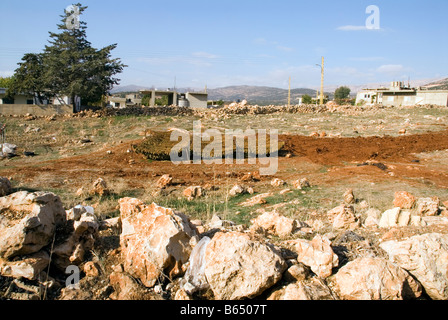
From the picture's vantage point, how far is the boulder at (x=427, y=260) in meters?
2.75

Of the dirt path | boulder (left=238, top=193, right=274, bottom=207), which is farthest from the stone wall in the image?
boulder (left=238, top=193, right=274, bottom=207)

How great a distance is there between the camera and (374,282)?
8.64ft

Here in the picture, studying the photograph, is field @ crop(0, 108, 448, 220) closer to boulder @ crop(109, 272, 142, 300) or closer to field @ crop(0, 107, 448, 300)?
field @ crop(0, 107, 448, 300)

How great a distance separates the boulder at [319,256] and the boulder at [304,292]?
126 millimetres

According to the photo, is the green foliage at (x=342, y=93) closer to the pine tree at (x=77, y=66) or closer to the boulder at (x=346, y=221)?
the pine tree at (x=77, y=66)

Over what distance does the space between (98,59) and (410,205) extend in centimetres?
2481

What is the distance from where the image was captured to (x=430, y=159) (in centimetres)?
1176

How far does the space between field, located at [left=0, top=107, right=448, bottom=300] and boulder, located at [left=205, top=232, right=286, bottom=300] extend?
154 centimetres

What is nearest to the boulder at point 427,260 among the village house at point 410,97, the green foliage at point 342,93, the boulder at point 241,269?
the boulder at point 241,269

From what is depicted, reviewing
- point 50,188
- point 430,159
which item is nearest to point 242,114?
point 430,159

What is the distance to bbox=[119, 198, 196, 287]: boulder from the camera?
2.85m

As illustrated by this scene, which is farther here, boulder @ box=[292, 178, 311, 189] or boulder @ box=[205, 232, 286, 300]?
boulder @ box=[292, 178, 311, 189]

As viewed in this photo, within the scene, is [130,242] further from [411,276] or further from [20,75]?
[20,75]

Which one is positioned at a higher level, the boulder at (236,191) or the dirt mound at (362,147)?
the dirt mound at (362,147)
